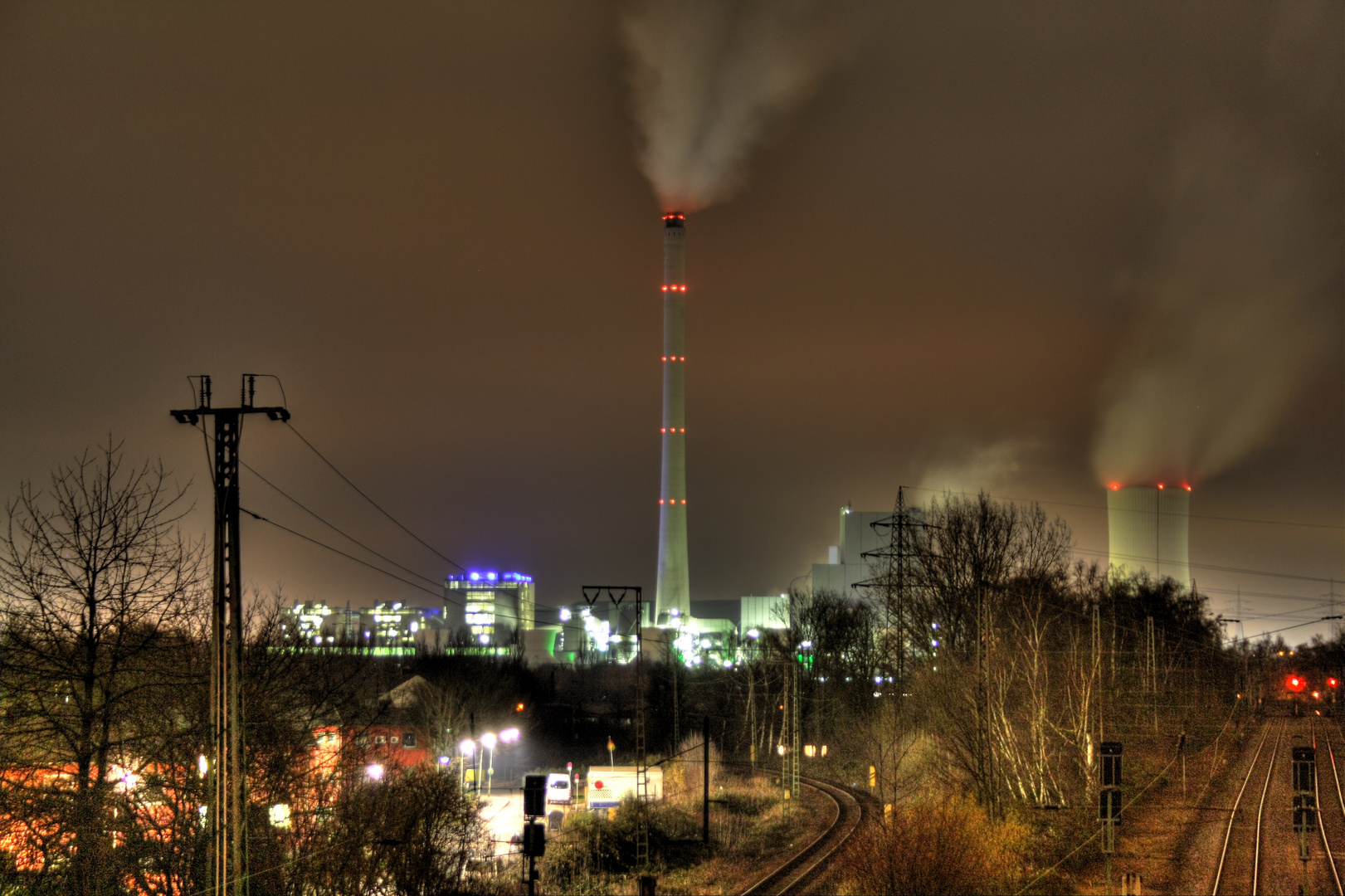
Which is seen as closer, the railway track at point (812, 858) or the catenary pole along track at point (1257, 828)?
the catenary pole along track at point (1257, 828)

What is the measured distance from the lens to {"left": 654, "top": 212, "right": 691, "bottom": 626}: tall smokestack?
90.2 meters

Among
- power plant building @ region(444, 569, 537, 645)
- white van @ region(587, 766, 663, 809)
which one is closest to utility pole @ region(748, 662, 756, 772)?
white van @ region(587, 766, 663, 809)

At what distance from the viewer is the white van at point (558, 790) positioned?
39.1 m

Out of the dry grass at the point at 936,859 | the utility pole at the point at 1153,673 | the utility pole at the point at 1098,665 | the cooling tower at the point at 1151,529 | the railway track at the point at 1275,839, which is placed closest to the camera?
the dry grass at the point at 936,859

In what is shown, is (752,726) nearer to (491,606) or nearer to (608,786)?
(608,786)

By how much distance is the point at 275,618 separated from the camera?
23625 mm

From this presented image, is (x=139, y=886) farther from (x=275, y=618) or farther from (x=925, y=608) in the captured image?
(x=925, y=608)

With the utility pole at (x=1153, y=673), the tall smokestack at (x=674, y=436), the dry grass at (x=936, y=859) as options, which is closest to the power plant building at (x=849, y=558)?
the tall smokestack at (x=674, y=436)

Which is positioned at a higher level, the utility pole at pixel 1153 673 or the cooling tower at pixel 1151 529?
the cooling tower at pixel 1151 529

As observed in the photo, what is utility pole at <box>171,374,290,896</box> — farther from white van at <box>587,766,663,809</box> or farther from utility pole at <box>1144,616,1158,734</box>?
utility pole at <box>1144,616,1158,734</box>

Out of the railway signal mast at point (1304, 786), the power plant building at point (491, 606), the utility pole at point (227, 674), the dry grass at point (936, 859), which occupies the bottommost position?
the power plant building at point (491, 606)

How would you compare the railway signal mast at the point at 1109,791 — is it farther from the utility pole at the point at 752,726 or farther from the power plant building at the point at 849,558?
the power plant building at the point at 849,558

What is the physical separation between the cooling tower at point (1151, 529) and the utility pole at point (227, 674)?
204 ft

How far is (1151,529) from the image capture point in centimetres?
6775
